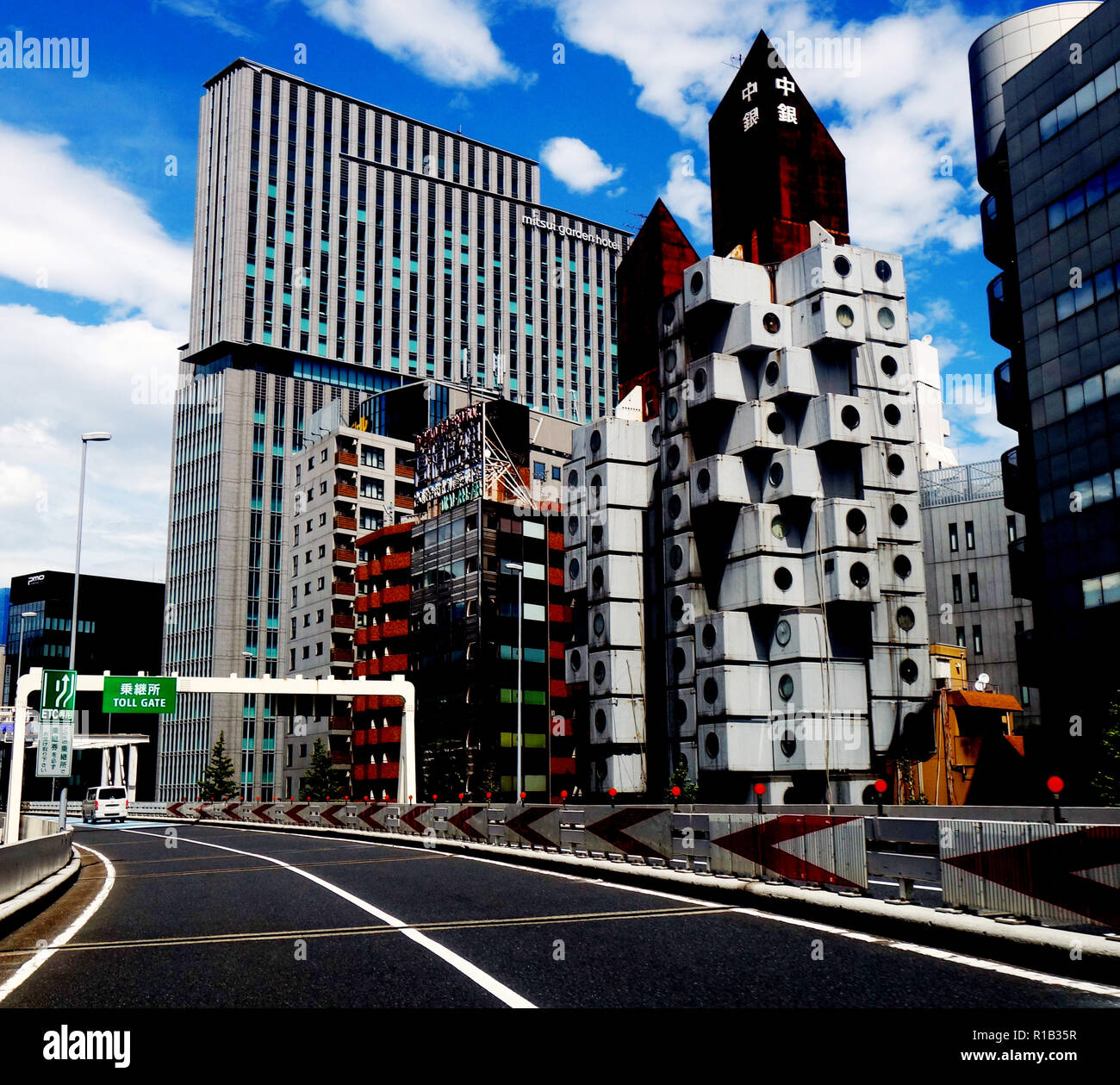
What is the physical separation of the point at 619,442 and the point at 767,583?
48.9 ft

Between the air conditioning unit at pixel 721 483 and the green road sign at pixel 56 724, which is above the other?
the air conditioning unit at pixel 721 483

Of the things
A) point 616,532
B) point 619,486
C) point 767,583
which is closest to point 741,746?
point 767,583

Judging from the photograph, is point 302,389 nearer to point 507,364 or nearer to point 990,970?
point 507,364

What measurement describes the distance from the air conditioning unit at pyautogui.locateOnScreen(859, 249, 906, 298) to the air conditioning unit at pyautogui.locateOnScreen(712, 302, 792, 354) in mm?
4742

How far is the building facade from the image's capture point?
9881 centimetres

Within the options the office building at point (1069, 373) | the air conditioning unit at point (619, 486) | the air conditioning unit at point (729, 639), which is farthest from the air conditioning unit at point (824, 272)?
the air conditioning unit at point (729, 639)

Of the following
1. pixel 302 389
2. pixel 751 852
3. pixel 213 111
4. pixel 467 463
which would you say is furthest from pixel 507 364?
pixel 751 852

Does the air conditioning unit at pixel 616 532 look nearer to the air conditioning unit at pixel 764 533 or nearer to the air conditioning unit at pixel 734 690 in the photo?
the air conditioning unit at pixel 764 533

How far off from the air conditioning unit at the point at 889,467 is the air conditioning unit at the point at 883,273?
8.39m

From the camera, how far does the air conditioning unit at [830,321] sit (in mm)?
61625

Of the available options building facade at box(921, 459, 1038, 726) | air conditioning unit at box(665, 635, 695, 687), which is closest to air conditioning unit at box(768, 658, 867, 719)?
air conditioning unit at box(665, 635, 695, 687)

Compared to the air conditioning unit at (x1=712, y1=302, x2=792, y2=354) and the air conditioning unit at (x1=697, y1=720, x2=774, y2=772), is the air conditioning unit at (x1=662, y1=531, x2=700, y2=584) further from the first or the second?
the air conditioning unit at (x1=712, y1=302, x2=792, y2=354)

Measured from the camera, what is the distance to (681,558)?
210ft
